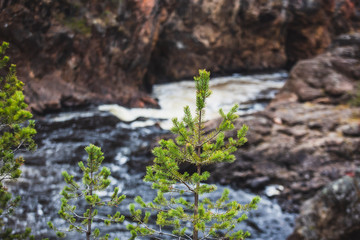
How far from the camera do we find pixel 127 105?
13688 millimetres

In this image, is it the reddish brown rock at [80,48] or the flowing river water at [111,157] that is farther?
the reddish brown rock at [80,48]

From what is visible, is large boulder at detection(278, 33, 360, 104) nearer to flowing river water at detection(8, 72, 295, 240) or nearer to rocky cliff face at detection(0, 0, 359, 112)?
flowing river water at detection(8, 72, 295, 240)

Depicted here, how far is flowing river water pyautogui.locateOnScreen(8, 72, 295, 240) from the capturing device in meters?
6.66

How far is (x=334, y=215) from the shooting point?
17.4 ft

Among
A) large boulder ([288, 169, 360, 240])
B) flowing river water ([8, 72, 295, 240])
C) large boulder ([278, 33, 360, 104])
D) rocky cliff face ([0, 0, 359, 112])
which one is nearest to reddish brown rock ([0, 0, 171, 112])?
rocky cliff face ([0, 0, 359, 112])

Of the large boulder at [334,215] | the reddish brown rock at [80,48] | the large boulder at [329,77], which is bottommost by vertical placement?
the large boulder at [334,215]

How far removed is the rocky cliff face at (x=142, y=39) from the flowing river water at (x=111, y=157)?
1.19m

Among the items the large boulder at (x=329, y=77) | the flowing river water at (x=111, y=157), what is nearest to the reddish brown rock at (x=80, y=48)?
the flowing river water at (x=111, y=157)

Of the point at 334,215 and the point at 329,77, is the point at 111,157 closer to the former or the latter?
the point at 334,215

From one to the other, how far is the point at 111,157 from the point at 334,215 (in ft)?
20.3

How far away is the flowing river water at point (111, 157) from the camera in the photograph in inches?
262

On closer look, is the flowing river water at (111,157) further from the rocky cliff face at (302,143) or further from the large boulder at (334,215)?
the large boulder at (334,215)

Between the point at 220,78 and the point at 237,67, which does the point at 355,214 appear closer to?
the point at 220,78

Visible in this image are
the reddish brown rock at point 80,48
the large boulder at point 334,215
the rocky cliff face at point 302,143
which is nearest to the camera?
the large boulder at point 334,215
